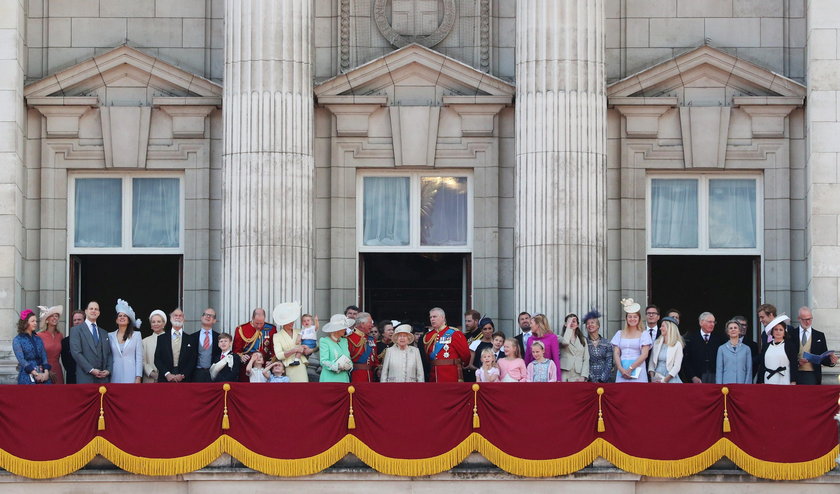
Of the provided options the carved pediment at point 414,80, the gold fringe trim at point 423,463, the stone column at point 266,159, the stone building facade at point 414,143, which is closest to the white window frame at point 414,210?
the stone building facade at point 414,143

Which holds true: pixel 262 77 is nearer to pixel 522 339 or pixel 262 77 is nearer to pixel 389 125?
pixel 389 125

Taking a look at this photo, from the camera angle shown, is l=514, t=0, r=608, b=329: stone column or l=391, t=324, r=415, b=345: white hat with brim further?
→ l=514, t=0, r=608, b=329: stone column

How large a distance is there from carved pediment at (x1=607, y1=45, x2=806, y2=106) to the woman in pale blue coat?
6162mm

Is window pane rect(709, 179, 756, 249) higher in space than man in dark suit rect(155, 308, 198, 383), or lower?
higher

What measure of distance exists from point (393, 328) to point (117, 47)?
25.6 ft

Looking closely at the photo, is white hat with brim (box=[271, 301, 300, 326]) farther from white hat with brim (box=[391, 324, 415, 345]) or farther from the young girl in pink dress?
the young girl in pink dress

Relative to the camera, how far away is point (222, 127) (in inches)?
1308

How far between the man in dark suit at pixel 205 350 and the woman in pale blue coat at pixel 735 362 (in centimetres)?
785

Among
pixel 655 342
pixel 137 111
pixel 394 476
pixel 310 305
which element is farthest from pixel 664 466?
pixel 137 111

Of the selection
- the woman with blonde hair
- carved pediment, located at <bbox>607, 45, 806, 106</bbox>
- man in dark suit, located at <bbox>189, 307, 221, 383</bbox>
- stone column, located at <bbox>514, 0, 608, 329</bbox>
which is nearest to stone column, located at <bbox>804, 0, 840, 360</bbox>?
carved pediment, located at <bbox>607, 45, 806, 106</bbox>

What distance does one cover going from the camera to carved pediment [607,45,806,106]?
33.3 meters

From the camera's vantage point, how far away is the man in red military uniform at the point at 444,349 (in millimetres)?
28984

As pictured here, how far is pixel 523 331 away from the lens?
30.0 m

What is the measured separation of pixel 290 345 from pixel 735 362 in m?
6.87
